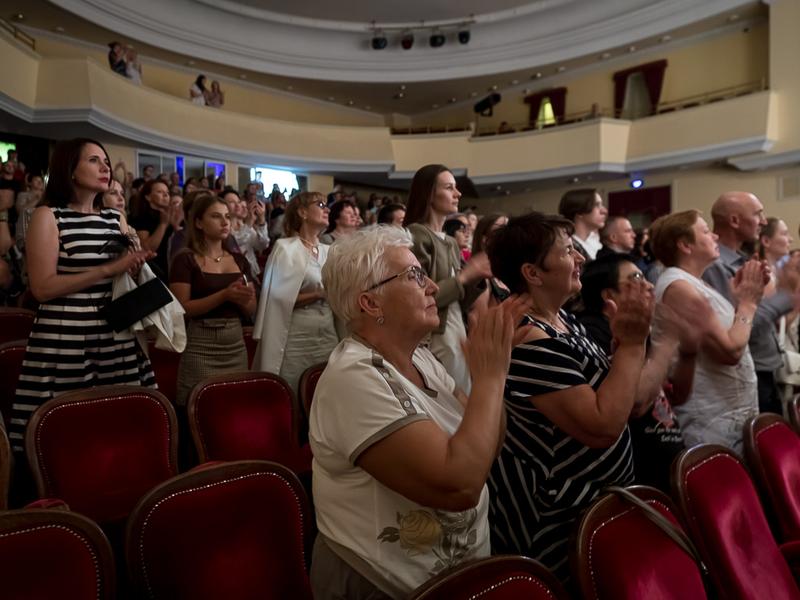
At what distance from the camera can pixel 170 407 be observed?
1860 mm

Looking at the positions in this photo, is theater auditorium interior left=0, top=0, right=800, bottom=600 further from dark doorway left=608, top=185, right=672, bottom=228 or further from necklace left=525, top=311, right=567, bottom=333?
dark doorway left=608, top=185, right=672, bottom=228

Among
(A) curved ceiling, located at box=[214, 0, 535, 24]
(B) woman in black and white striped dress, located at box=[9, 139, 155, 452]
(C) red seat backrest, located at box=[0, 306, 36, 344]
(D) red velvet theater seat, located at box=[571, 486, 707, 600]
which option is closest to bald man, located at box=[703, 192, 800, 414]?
(D) red velvet theater seat, located at box=[571, 486, 707, 600]

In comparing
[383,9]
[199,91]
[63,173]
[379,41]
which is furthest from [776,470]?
[379,41]

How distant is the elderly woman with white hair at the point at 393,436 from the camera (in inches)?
39.1

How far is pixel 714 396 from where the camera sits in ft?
6.52

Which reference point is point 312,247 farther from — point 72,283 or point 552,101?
point 552,101

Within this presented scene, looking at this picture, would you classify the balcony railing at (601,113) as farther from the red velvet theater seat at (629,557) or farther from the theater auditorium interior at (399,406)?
the red velvet theater seat at (629,557)

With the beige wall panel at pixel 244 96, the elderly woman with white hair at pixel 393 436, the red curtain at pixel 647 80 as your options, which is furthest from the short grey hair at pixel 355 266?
the red curtain at pixel 647 80

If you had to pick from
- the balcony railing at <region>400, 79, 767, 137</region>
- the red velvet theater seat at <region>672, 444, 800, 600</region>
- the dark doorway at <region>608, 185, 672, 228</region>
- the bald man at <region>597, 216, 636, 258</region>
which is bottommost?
the red velvet theater seat at <region>672, 444, 800, 600</region>

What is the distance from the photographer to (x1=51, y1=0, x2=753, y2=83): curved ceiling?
35.6 ft

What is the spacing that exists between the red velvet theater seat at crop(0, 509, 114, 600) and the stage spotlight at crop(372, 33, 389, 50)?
1338 cm

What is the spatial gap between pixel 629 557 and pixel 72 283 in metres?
1.68

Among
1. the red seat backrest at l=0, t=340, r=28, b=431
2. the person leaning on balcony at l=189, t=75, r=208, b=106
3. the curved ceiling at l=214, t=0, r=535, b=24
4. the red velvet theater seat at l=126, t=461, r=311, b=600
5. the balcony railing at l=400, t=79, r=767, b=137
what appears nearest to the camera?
the red velvet theater seat at l=126, t=461, r=311, b=600

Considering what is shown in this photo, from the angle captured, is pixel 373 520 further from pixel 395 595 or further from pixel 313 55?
pixel 313 55
